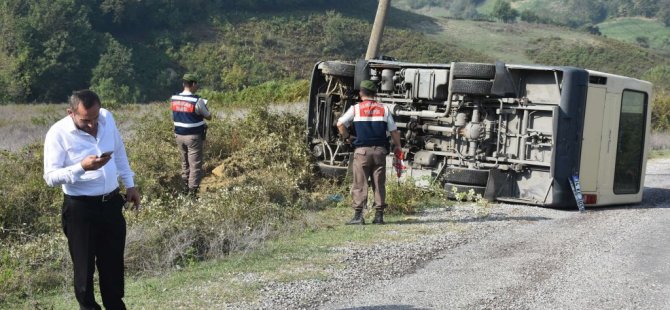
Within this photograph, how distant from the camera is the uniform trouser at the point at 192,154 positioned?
1257 centimetres

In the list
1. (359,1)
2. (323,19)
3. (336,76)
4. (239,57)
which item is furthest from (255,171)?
(359,1)

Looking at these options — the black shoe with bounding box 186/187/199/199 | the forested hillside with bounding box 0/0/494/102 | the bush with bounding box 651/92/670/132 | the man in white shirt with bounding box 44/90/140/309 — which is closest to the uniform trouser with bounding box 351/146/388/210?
the black shoe with bounding box 186/187/199/199

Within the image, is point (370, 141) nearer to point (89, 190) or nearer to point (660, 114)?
point (89, 190)

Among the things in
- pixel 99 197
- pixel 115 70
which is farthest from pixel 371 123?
pixel 115 70

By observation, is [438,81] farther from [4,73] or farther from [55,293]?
[4,73]

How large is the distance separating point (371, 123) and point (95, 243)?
5233 mm

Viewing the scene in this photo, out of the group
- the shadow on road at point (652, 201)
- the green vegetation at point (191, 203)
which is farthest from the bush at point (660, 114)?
the green vegetation at point (191, 203)

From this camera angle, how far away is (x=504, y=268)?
834cm

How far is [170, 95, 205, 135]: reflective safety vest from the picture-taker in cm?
1242

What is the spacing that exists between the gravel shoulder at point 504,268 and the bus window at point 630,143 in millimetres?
1528

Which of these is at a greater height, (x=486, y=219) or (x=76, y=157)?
(x=76, y=157)

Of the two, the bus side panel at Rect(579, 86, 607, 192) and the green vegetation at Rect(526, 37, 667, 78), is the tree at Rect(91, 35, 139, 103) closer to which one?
the green vegetation at Rect(526, 37, 667, 78)

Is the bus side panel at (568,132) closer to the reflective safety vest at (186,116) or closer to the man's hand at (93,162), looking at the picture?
the reflective safety vest at (186,116)

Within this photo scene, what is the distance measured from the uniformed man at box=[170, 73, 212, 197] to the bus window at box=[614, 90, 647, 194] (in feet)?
20.7
